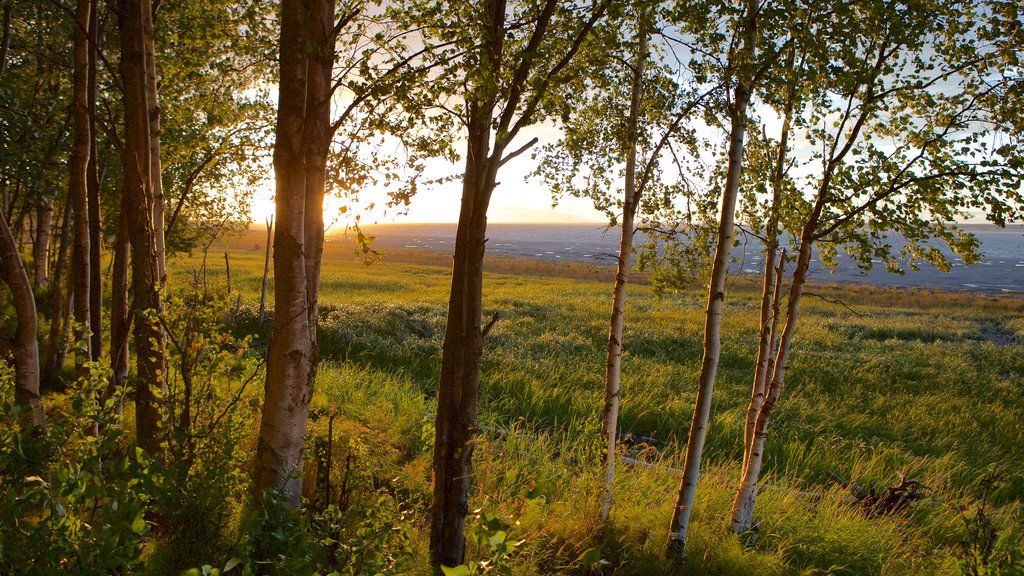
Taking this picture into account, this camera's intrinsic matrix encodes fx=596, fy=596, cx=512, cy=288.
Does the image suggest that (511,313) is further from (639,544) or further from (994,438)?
(639,544)

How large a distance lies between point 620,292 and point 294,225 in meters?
3.17

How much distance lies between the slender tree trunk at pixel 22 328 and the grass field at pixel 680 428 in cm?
256

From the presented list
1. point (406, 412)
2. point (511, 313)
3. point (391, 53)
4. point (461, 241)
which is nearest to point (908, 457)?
point (406, 412)

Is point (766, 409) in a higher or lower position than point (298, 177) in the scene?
lower

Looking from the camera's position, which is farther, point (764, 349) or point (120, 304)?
point (764, 349)

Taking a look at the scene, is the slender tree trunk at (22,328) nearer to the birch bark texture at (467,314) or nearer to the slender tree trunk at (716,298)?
the birch bark texture at (467,314)

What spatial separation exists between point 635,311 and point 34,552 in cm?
2517

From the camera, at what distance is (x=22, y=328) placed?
5047 mm

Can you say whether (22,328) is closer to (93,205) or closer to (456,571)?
(93,205)

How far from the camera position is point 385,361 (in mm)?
14234

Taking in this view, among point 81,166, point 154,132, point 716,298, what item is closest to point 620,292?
point 716,298

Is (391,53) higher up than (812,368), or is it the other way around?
(391,53)

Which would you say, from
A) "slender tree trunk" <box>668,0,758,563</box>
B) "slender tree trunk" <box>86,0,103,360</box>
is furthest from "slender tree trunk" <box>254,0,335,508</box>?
"slender tree trunk" <box>668,0,758,563</box>

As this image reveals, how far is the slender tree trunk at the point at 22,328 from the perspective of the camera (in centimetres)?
491
